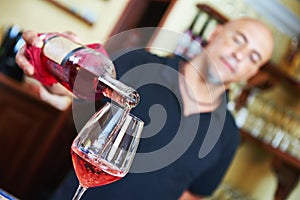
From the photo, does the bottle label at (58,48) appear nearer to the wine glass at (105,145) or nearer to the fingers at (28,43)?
the fingers at (28,43)

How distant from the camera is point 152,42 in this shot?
1968 mm

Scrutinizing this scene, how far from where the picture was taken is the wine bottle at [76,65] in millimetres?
582

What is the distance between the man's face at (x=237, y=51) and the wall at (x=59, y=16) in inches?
37.2

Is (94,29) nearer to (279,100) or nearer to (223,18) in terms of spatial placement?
(223,18)

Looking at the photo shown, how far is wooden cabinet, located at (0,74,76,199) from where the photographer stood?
77.5 inches

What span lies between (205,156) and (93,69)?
53cm

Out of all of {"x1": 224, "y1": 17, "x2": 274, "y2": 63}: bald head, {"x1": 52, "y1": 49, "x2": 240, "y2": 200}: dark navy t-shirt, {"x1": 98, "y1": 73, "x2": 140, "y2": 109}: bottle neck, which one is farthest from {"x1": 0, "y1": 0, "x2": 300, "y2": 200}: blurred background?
{"x1": 98, "y1": 73, "x2": 140, "y2": 109}: bottle neck

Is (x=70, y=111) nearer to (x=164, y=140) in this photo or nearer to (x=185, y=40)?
(x=185, y=40)

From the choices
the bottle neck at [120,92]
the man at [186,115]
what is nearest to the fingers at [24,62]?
the bottle neck at [120,92]

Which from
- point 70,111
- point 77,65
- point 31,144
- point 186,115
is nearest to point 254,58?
point 186,115

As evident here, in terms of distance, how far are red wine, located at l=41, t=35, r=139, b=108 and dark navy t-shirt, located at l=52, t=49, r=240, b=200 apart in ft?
0.96

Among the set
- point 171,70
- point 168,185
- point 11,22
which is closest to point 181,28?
point 11,22

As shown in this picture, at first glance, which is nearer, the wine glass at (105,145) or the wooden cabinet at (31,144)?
the wine glass at (105,145)

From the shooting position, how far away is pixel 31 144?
2.04 metres
